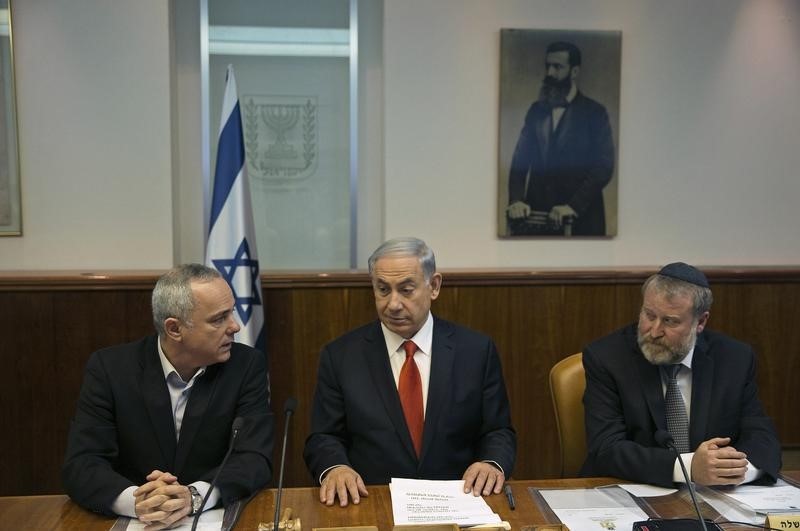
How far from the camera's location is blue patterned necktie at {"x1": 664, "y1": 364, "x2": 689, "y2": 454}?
100 inches

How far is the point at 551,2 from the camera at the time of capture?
4.75 m

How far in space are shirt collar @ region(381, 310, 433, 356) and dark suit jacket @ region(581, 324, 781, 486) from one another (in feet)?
1.88

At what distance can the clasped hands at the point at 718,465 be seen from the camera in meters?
2.13

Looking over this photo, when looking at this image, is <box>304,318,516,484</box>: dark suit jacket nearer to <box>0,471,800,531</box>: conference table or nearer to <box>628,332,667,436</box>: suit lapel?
<box>0,471,800,531</box>: conference table

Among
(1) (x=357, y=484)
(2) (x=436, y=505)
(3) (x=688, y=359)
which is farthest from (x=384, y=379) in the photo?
(3) (x=688, y=359)

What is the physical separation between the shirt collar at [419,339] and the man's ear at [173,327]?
74cm

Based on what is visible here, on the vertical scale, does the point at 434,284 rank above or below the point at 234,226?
below

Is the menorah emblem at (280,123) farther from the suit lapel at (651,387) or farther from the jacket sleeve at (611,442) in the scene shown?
the suit lapel at (651,387)

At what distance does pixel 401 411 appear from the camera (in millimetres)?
2566

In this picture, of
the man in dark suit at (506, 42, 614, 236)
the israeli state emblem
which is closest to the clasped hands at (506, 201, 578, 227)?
the man in dark suit at (506, 42, 614, 236)

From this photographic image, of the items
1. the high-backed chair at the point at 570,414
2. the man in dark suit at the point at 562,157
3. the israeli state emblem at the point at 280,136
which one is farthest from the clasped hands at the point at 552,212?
the high-backed chair at the point at 570,414

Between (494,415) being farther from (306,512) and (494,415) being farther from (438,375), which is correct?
(306,512)

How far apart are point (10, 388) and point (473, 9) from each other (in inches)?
137

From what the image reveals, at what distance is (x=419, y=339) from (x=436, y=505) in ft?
2.53
